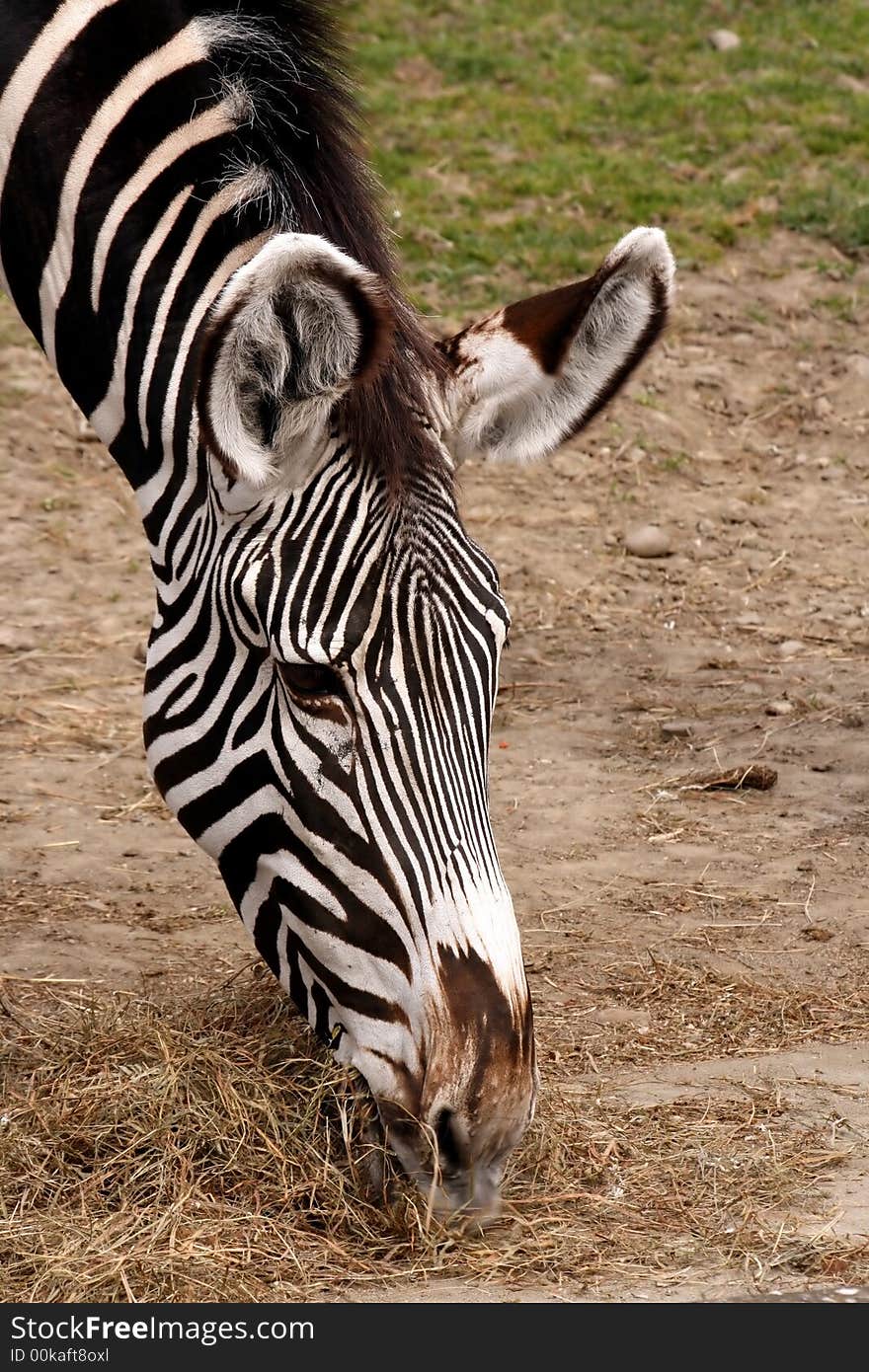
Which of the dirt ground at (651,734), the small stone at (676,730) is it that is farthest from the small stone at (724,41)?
the small stone at (676,730)

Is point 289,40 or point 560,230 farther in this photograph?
point 560,230

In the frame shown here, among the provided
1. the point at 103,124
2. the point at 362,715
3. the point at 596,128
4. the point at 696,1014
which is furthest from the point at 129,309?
the point at 596,128

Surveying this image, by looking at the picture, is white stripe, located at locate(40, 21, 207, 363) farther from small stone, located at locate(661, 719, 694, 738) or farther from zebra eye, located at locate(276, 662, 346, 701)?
small stone, located at locate(661, 719, 694, 738)

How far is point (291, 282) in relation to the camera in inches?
129

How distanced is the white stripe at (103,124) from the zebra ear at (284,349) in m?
0.92

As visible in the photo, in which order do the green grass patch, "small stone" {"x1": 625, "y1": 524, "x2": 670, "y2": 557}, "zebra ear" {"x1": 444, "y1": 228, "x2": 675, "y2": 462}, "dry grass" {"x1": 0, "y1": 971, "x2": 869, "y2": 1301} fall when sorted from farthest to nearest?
the green grass patch, "small stone" {"x1": 625, "y1": 524, "x2": 670, "y2": 557}, "zebra ear" {"x1": 444, "y1": 228, "x2": 675, "y2": 462}, "dry grass" {"x1": 0, "y1": 971, "x2": 869, "y2": 1301}

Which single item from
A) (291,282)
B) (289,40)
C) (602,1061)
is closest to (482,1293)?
(602,1061)

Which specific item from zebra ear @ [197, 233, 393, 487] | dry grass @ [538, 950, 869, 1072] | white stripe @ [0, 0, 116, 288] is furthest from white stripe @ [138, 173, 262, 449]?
dry grass @ [538, 950, 869, 1072]

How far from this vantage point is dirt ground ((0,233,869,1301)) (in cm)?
526

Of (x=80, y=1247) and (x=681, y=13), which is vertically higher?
(x=681, y=13)

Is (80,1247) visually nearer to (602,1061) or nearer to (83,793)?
(602,1061)

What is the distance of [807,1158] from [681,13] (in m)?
12.5

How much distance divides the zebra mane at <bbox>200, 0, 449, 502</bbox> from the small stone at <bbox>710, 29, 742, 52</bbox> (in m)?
11.1

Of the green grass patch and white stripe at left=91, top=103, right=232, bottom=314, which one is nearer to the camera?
white stripe at left=91, top=103, right=232, bottom=314
